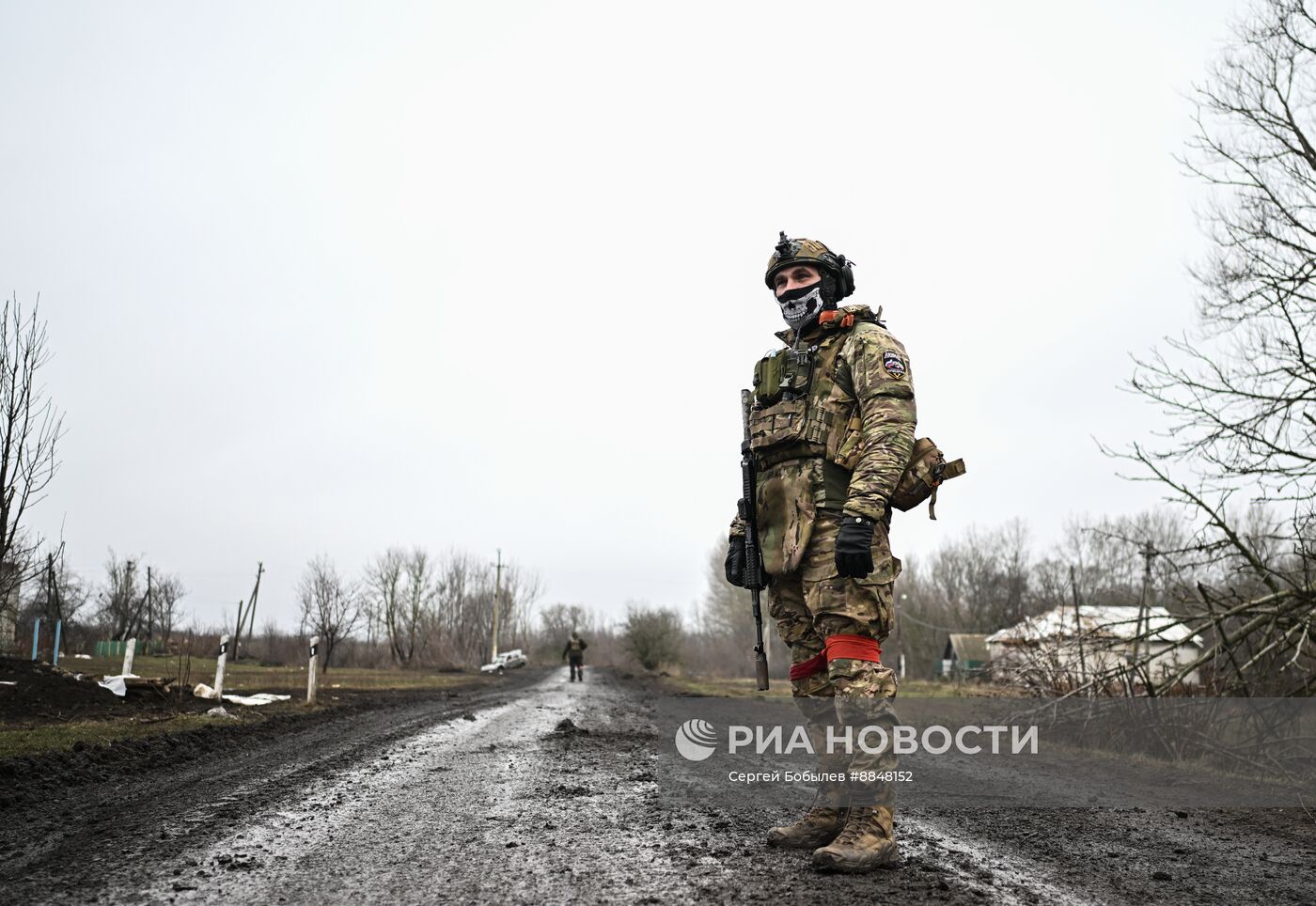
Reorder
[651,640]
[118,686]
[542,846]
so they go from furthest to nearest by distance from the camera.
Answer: [651,640] < [118,686] < [542,846]

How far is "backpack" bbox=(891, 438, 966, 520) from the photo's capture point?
346 cm

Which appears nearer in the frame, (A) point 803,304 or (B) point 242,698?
(A) point 803,304

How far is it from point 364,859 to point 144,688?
10649 millimetres

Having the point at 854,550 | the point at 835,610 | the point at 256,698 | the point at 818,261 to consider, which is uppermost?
the point at 818,261

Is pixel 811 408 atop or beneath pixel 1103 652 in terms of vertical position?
atop

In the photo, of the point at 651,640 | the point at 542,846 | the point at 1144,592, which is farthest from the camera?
the point at 651,640

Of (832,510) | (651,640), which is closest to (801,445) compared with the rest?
(832,510)

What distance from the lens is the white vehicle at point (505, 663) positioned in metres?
46.1

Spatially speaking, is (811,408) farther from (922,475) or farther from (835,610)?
(835,610)

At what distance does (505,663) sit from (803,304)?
50750 mm

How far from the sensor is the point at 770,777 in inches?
→ 200

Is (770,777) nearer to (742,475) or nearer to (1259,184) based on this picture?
(742,475)

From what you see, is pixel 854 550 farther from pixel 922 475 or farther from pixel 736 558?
pixel 736 558

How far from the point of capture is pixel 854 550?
3.09 meters
